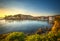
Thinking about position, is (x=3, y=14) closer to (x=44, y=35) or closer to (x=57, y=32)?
(x=44, y=35)

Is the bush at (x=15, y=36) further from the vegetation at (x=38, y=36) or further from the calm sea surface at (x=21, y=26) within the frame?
the calm sea surface at (x=21, y=26)

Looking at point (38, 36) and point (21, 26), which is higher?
point (21, 26)

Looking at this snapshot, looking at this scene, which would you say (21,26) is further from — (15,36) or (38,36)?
(38,36)

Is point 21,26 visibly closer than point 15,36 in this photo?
No

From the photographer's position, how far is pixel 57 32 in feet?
11.7

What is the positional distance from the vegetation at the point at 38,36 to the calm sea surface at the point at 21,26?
119mm

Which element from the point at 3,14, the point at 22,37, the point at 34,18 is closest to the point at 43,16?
the point at 34,18

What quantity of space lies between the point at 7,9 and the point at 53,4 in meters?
1.10

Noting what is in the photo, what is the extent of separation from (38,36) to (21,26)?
47 centimetres

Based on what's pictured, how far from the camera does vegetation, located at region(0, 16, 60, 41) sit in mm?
3445

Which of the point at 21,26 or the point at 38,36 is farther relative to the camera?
the point at 21,26

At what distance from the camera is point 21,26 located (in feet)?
11.8

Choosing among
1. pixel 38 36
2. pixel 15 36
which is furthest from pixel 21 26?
pixel 38 36

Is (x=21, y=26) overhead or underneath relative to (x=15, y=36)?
overhead
